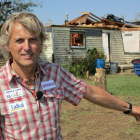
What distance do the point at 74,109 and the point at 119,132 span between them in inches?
88.9

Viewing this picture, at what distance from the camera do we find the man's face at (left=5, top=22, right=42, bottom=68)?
6.34 feet

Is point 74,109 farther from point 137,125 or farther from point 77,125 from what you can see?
point 137,125

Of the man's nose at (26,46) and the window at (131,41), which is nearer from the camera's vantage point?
the man's nose at (26,46)

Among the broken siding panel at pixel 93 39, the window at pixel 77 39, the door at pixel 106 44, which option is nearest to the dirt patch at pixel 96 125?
the window at pixel 77 39

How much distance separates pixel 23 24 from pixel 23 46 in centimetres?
16

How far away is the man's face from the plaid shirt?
11cm

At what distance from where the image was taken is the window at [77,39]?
18.6 m

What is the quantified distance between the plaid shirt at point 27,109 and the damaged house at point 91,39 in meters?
15.2

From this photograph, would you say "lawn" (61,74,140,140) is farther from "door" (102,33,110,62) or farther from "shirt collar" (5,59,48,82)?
"door" (102,33,110,62)

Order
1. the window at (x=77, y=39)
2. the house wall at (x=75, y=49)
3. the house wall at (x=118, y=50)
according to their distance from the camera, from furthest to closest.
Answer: the house wall at (x=118, y=50)
the window at (x=77, y=39)
the house wall at (x=75, y=49)

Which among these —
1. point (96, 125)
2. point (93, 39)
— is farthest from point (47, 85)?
point (93, 39)

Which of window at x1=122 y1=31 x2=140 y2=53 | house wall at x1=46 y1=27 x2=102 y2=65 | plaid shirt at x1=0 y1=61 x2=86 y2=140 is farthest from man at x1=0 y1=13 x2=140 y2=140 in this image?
window at x1=122 y1=31 x2=140 y2=53

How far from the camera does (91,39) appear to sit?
62.6 feet

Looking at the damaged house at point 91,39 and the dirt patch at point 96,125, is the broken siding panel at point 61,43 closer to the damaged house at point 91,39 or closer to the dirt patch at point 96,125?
the damaged house at point 91,39
